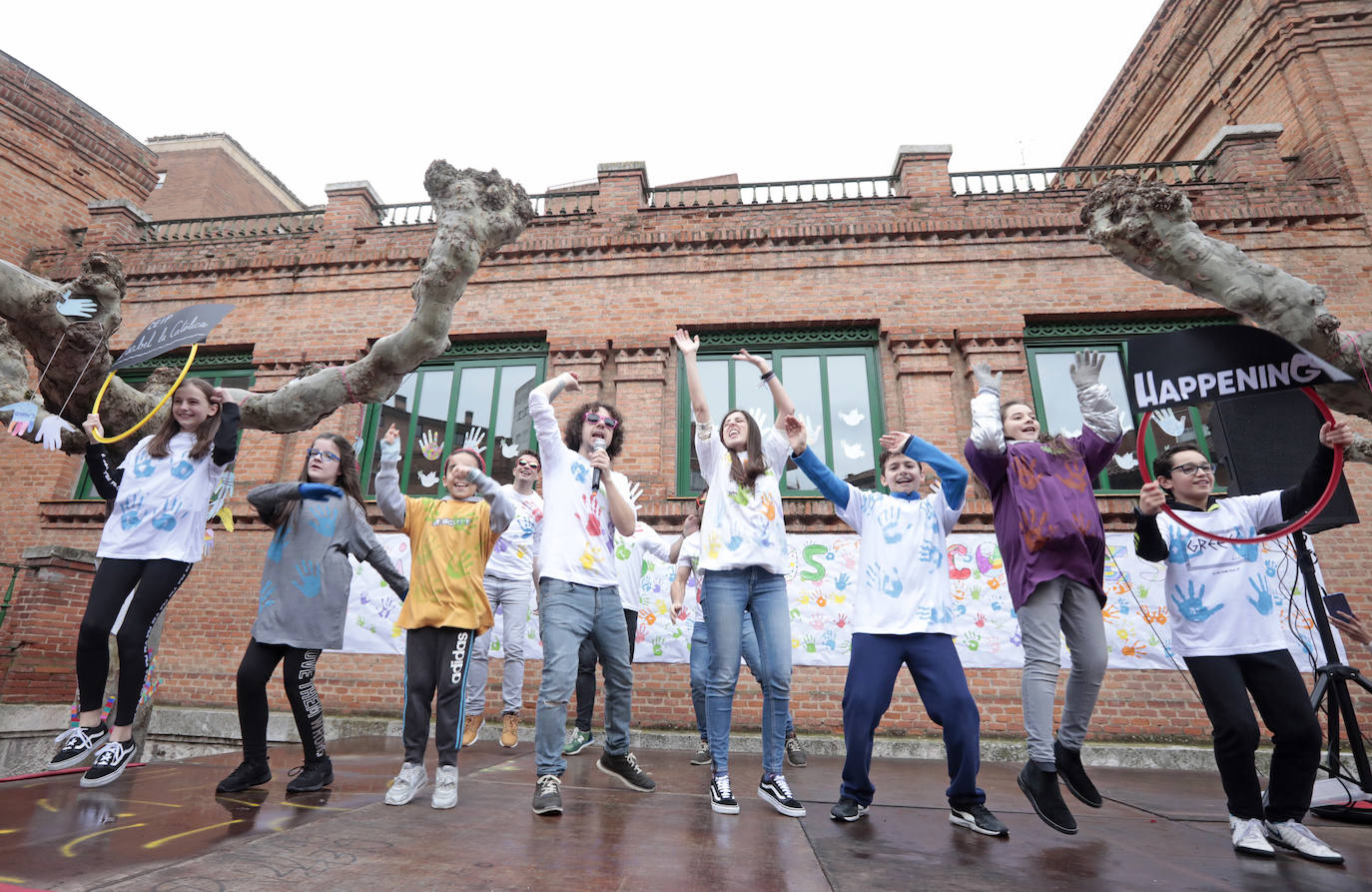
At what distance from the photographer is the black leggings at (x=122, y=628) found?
10.5ft

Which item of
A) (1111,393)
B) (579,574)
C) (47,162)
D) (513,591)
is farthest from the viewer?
(47,162)

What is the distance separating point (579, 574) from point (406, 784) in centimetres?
122

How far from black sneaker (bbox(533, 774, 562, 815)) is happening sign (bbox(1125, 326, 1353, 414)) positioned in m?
3.08

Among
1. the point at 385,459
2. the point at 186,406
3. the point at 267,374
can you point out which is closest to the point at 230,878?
the point at 385,459

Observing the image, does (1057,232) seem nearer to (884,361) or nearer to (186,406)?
(884,361)

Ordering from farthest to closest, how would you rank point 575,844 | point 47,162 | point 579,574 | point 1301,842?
point 47,162 < point 579,574 < point 1301,842 < point 575,844

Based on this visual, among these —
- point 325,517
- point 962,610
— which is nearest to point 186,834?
point 325,517

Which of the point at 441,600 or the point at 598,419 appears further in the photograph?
the point at 598,419

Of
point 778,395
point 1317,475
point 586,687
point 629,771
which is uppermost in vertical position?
point 778,395

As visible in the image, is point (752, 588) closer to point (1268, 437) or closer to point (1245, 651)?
point (1245, 651)

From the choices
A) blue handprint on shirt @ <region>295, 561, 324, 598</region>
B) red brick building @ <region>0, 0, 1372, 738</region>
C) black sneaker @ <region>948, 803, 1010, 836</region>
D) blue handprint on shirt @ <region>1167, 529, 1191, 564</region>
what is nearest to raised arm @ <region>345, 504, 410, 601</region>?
blue handprint on shirt @ <region>295, 561, 324, 598</region>

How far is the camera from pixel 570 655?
3.33 m

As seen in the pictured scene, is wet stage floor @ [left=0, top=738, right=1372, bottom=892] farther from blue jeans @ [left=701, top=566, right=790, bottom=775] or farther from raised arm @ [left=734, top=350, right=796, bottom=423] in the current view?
raised arm @ [left=734, top=350, right=796, bottom=423]

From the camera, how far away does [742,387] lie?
27.7 ft
